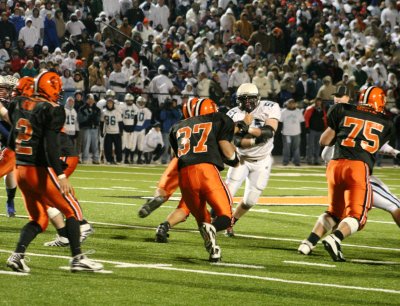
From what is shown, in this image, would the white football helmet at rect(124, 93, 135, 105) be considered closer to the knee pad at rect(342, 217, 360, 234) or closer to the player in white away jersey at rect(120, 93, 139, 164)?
the player in white away jersey at rect(120, 93, 139, 164)

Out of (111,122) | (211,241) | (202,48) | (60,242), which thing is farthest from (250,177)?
(202,48)

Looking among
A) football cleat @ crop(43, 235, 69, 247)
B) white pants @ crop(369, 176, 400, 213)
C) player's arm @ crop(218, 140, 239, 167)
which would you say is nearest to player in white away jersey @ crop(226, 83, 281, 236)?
player's arm @ crop(218, 140, 239, 167)

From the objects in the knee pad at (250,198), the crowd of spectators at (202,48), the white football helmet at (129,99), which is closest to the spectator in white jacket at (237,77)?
the crowd of spectators at (202,48)

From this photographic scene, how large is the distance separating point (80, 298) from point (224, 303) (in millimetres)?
935

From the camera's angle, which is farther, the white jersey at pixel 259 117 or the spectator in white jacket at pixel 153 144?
the spectator in white jacket at pixel 153 144

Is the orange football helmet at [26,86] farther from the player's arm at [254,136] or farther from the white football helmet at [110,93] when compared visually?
the white football helmet at [110,93]

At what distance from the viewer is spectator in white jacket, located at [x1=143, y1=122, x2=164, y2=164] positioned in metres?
22.7

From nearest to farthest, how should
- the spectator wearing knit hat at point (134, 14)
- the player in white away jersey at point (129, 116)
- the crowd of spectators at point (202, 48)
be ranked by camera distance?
the player in white away jersey at point (129, 116) → the crowd of spectators at point (202, 48) → the spectator wearing knit hat at point (134, 14)

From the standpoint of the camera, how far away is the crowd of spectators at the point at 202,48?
22625 millimetres

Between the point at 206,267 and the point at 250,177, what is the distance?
2.70 metres

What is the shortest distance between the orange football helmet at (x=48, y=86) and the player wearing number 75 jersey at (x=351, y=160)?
2516mm

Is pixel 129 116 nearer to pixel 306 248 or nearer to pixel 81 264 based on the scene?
pixel 306 248

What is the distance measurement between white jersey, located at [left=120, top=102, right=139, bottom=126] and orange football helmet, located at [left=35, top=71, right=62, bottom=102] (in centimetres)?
1422

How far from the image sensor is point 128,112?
22.4 metres
